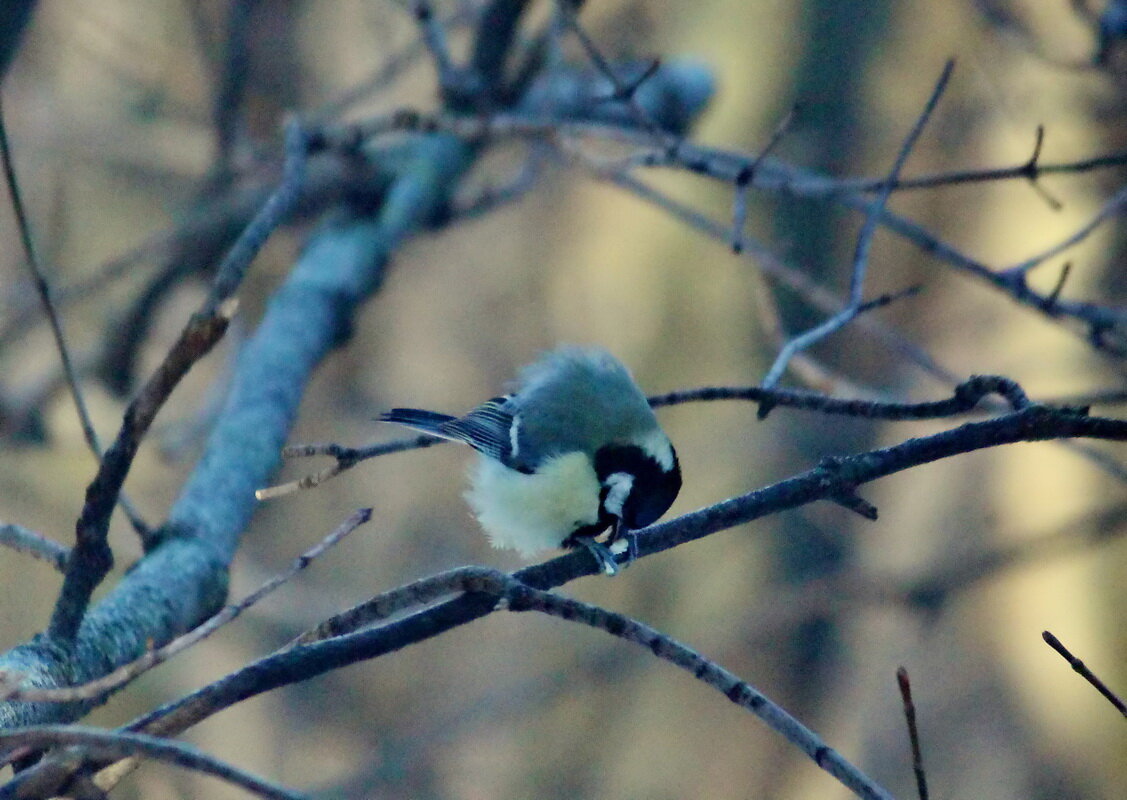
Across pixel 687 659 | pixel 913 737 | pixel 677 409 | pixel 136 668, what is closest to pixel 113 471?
pixel 136 668

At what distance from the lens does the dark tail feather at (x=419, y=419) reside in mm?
2029

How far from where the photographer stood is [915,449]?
125 cm

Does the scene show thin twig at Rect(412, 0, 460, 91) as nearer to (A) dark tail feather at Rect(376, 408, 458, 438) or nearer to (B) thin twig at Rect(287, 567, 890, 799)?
(A) dark tail feather at Rect(376, 408, 458, 438)

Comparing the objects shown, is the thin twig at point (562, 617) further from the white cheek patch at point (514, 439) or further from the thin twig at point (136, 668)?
the white cheek patch at point (514, 439)

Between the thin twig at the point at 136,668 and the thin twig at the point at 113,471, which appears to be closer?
the thin twig at the point at 136,668

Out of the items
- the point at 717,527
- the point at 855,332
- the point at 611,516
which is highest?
the point at 855,332

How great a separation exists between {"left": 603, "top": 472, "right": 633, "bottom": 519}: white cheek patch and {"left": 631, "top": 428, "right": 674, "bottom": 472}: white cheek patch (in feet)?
0.21

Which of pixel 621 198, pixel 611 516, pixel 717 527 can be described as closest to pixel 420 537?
pixel 621 198

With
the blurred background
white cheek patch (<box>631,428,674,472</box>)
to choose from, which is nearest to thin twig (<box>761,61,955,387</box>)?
white cheek patch (<box>631,428,674,472</box>)

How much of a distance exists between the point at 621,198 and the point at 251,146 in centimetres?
204

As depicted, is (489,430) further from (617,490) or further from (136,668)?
(136,668)

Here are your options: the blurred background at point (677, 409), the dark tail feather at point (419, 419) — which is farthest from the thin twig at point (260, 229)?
the blurred background at point (677, 409)

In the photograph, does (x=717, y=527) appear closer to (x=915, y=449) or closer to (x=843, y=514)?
(x=915, y=449)

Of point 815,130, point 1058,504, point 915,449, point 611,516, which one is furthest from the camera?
point 815,130
